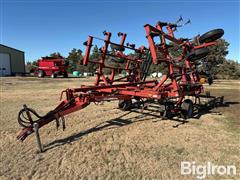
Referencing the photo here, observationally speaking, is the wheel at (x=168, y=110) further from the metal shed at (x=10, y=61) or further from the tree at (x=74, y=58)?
the tree at (x=74, y=58)

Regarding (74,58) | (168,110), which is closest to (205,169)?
(168,110)

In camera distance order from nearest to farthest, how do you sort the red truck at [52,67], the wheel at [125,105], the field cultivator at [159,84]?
the field cultivator at [159,84], the wheel at [125,105], the red truck at [52,67]

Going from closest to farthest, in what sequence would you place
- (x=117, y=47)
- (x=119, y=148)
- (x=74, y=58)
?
1. (x=119, y=148)
2. (x=117, y=47)
3. (x=74, y=58)

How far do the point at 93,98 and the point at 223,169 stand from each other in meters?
2.80

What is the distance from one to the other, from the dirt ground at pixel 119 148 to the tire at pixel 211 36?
94.1 inches

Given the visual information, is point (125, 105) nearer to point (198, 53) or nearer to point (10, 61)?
point (198, 53)

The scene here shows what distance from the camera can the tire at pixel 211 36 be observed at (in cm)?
633

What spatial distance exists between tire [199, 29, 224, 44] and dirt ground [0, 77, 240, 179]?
2391mm

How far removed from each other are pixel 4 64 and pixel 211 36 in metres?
33.9

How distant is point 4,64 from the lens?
3341cm

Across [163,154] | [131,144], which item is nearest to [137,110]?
[131,144]

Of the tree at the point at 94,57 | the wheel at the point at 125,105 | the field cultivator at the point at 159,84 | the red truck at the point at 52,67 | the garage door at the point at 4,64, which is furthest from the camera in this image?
the garage door at the point at 4,64

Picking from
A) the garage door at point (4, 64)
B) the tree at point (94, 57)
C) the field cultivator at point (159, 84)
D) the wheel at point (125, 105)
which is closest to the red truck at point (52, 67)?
the tree at point (94, 57)

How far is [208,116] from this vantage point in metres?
6.75
